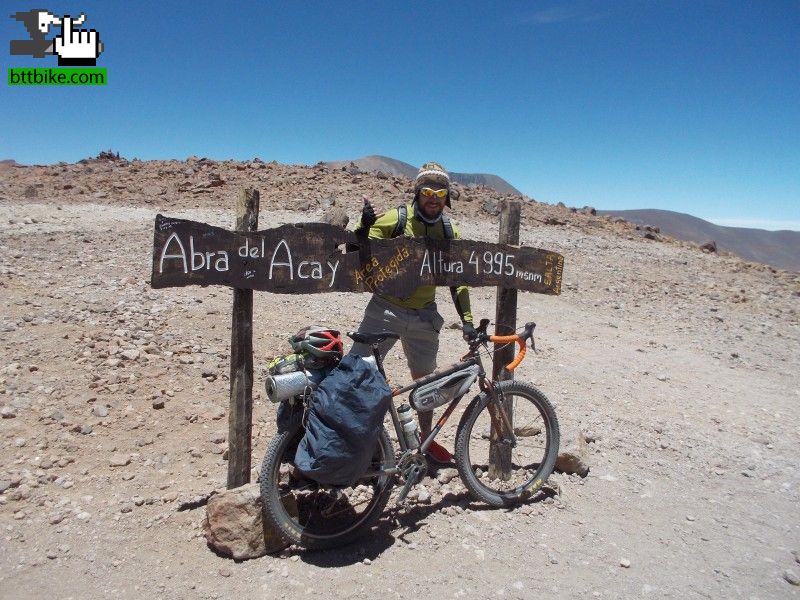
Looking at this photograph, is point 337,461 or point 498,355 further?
point 498,355

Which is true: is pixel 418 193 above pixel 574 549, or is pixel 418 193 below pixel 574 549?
above

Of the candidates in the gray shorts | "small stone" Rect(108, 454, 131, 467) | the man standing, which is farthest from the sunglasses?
"small stone" Rect(108, 454, 131, 467)

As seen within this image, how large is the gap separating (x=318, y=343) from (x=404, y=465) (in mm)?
1057

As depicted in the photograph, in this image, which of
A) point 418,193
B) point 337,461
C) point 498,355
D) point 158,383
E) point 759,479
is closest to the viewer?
point 337,461

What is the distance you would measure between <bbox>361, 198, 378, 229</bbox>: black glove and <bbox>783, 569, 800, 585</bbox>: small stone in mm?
3595

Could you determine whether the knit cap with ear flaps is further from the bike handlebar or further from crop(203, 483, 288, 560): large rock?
crop(203, 483, 288, 560): large rock

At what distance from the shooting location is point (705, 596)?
3301 millimetres

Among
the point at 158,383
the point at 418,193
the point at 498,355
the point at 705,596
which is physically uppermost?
the point at 418,193

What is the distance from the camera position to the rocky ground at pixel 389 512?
11.0 ft

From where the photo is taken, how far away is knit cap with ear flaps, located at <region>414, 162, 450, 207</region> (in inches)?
154

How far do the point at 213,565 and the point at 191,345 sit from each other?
361cm

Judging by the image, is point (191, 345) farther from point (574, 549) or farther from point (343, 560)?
point (574, 549)

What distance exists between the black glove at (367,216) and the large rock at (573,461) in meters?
2.56

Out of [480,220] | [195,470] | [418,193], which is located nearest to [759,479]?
[418,193]
